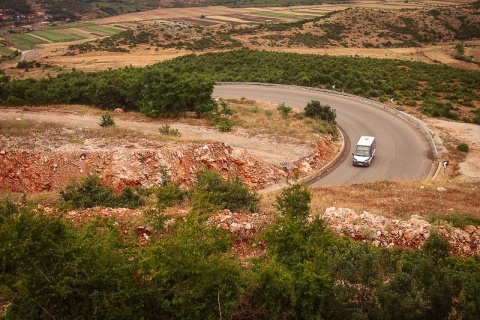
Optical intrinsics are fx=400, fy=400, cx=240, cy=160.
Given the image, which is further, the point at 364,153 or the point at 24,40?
the point at 24,40

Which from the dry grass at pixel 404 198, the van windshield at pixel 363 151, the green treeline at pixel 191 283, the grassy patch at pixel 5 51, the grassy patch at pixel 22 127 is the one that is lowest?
the grassy patch at pixel 5 51

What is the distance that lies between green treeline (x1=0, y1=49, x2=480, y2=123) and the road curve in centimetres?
341

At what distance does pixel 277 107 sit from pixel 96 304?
2777cm

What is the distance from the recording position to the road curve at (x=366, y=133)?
77.4 feet

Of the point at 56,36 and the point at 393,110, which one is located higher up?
the point at 56,36

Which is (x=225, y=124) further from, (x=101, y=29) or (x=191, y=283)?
(x=101, y=29)

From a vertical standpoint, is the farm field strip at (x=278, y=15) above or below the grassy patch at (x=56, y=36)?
above

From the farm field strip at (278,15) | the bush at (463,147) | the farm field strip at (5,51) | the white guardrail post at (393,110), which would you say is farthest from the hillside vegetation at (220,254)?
the farm field strip at (278,15)

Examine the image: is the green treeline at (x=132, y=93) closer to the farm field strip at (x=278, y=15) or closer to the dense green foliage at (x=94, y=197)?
the dense green foliage at (x=94, y=197)

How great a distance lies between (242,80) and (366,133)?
59.3 ft

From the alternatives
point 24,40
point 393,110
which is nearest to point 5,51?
point 24,40

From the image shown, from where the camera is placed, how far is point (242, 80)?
44000 millimetres

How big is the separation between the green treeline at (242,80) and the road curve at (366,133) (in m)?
3.41

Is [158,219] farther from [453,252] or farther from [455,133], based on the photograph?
[455,133]
